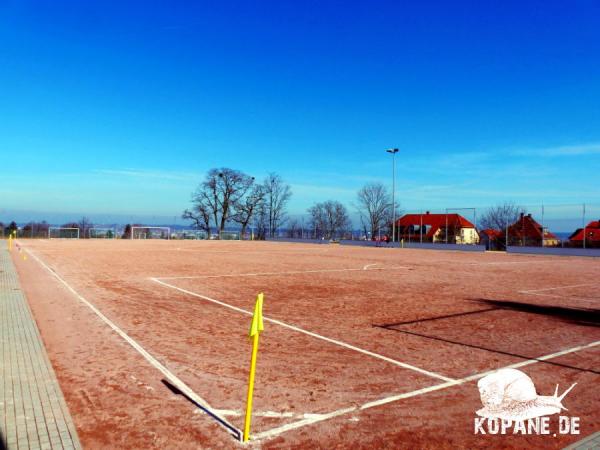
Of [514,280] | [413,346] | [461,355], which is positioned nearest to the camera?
[461,355]

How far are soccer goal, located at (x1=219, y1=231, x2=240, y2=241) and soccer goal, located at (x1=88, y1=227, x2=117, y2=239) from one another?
16.1m

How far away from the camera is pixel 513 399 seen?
227 inches

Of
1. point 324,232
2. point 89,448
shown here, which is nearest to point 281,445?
point 89,448

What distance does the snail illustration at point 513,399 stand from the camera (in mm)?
5219

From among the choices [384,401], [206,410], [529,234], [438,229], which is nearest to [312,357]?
[384,401]

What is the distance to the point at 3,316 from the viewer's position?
9953mm

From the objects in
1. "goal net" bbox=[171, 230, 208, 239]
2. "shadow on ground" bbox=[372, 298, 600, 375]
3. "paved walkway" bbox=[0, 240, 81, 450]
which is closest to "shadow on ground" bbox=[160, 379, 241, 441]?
"paved walkway" bbox=[0, 240, 81, 450]

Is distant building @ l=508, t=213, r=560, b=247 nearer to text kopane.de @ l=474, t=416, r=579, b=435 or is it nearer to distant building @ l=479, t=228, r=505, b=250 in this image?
distant building @ l=479, t=228, r=505, b=250

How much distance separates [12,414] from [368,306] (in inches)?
357

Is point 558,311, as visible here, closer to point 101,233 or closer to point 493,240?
point 493,240

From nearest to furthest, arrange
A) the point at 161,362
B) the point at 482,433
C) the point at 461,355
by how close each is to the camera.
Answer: the point at 482,433 → the point at 161,362 → the point at 461,355

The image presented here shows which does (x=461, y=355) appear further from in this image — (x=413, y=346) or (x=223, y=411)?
(x=223, y=411)

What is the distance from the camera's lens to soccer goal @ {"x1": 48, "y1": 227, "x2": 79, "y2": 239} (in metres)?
61.4

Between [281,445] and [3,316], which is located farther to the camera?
[3,316]
